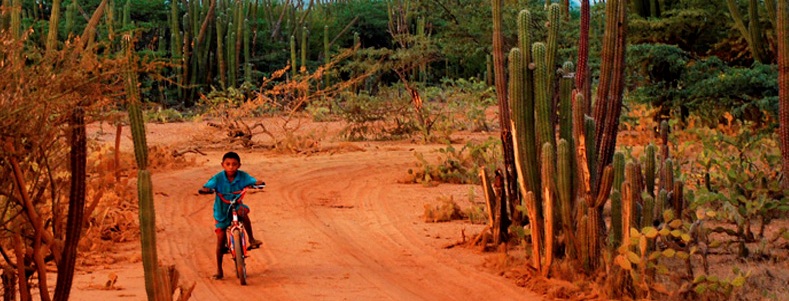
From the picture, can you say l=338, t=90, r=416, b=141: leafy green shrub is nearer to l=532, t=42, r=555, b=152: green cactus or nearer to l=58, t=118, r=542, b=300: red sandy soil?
l=58, t=118, r=542, b=300: red sandy soil

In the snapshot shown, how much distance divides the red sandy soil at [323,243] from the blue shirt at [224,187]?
0.39 meters

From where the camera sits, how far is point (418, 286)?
6.68m

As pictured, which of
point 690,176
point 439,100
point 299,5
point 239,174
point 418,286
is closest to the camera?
point 418,286

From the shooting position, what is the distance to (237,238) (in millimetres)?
6801

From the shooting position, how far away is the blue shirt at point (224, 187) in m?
7.03

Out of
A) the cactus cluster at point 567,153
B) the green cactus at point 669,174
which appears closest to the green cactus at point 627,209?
the cactus cluster at point 567,153

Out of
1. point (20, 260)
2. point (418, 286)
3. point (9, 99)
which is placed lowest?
point (418, 286)

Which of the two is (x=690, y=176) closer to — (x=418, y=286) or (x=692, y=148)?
(x=692, y=148)

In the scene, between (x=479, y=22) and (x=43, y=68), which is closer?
(x=43, y=68)

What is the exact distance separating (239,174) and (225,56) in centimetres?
1571

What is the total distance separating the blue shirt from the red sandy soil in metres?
0.39

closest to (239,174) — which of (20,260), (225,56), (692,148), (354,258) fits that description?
(354,258)

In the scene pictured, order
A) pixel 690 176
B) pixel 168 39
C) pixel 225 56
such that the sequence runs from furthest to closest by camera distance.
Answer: pixel 168 39
pixel 225 56
pixel 690 176

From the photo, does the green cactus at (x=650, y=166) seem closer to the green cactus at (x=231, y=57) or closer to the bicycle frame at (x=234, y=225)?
the bicycle frame at (x=234, y=225)
